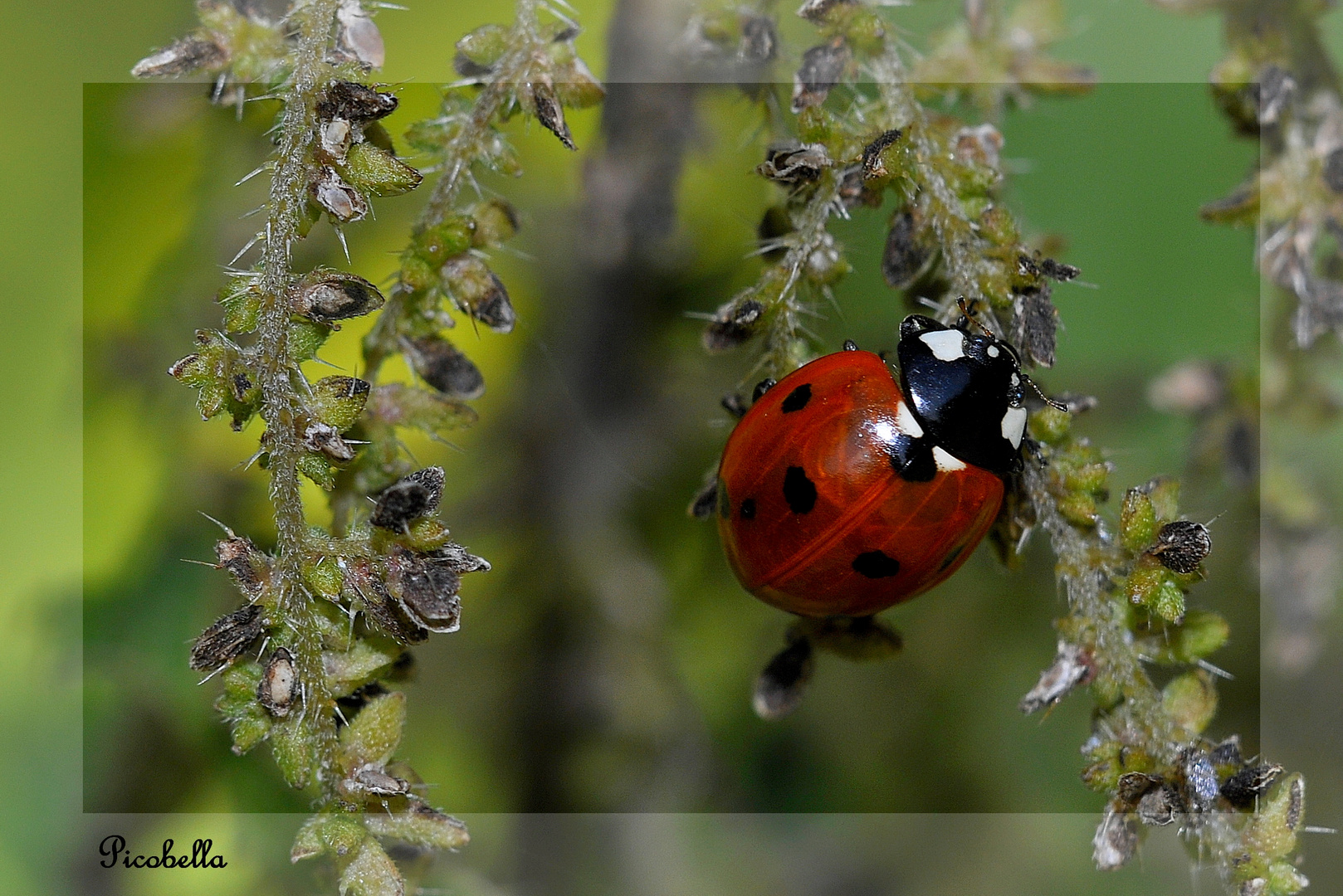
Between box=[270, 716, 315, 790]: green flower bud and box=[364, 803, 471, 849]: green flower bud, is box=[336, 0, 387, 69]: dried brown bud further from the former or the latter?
box=[364, 803, 471, 849]: green flower bud

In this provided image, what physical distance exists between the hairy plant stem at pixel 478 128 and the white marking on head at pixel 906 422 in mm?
725

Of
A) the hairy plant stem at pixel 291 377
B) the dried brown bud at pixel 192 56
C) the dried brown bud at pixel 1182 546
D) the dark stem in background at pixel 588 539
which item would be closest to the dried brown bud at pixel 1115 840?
the dried brown bud at pixel 1182 546

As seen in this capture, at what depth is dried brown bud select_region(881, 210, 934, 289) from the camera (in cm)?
151

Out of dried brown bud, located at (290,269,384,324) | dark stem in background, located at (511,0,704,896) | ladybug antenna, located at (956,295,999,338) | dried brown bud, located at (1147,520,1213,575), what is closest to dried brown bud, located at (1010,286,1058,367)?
ladybug antenna, located at (956,295,999,338)

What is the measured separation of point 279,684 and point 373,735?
14 centimetres

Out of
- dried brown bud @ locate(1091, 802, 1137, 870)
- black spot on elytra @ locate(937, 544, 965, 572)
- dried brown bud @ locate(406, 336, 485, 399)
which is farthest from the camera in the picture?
black spot on elytra @ locate(937, 544, 965, 572)

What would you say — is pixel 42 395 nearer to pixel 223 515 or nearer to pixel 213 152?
pixel 223 515

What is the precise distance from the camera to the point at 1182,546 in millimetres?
1336

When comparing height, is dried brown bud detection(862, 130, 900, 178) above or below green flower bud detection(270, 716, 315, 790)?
above

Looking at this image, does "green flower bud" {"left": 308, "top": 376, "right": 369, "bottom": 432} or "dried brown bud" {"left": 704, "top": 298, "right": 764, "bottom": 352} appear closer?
"green flower bud" {"left": 308, "top": 376, "right": 369, "bottom": 432}

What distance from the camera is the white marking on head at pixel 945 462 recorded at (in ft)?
5.30

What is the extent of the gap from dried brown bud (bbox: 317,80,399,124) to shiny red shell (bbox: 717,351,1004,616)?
69 cm

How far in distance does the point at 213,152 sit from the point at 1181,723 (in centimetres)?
206

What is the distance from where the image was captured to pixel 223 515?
2217mm
